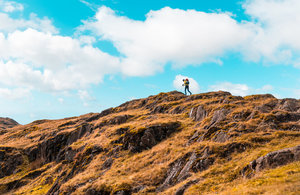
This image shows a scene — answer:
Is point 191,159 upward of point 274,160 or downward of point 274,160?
downward

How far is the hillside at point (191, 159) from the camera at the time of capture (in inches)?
640

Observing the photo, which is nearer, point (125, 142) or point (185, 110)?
point (125, 142)

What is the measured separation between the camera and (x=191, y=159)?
22.8 meters

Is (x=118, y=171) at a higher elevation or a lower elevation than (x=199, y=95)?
lower

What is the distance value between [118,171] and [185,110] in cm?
2460

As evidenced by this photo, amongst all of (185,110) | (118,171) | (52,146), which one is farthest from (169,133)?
(52,146)

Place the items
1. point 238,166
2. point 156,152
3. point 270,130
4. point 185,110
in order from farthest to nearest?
1. point 185,110
2. point 156,152
3. point 270,130
4. point 238,166

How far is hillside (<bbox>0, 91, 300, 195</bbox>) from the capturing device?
1625cm

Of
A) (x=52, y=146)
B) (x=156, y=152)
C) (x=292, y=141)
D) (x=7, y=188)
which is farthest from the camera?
(x=52, y=146)

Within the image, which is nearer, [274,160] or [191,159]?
[274,160]

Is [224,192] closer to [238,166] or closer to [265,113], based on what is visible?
[238,166]

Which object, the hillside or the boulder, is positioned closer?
the boulder

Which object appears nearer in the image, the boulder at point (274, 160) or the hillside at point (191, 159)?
the boulder at point (274, 160)

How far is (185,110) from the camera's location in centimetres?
4700
